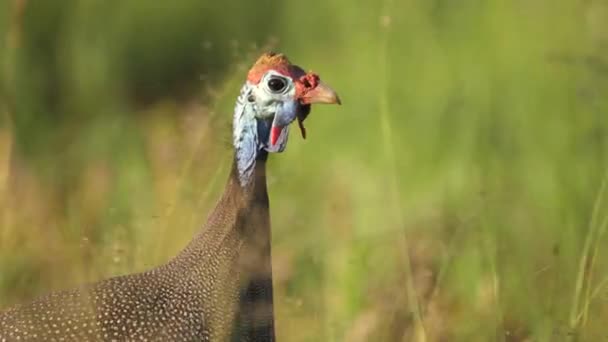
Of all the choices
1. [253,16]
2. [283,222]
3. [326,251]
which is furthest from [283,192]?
[253,16]

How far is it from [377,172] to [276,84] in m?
0.96

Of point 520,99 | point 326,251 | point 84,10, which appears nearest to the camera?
point 84,10

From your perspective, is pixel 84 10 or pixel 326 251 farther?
pixel 326 251

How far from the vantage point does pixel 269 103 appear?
3.16m

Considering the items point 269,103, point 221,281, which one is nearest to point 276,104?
point 269,103

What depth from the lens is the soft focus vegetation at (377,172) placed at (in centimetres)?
324

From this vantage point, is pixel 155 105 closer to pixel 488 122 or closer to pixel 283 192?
pixel 283 192

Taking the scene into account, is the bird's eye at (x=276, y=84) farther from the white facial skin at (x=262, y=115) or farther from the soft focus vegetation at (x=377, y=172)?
the soft focus vegetation at (x=377, y=172)

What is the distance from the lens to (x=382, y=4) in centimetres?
447

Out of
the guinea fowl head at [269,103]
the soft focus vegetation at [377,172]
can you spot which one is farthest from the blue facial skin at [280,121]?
the soft focus vegetation at [377,172]

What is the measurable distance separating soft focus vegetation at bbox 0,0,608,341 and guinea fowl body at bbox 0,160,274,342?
151 millimetres

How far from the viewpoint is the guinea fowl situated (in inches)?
113

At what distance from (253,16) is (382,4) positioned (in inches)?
21.5

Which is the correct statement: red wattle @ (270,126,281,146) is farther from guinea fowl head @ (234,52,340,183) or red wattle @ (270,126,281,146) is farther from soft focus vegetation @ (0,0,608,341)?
soft focus vegetation @ (0,0,608,341)
